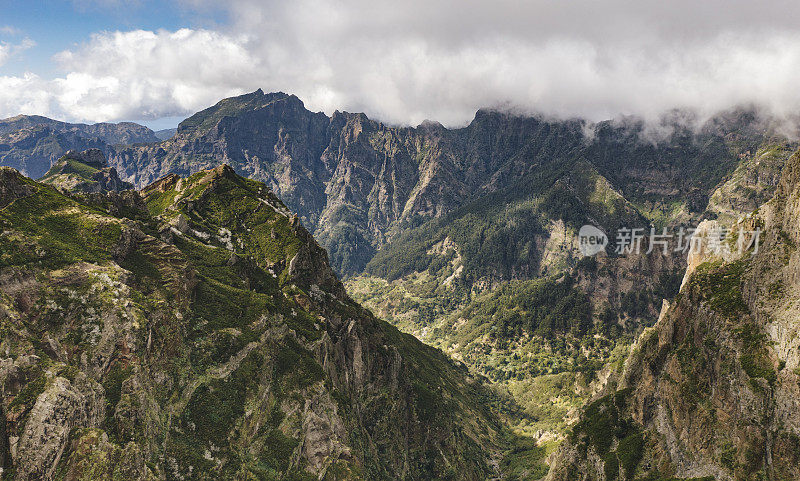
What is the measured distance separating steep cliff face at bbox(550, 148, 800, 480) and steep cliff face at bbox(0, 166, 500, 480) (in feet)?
220

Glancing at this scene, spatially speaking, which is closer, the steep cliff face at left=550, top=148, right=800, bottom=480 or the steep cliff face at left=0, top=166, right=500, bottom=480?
the steep cliff face at left=0, top=166, right=500, bottom=480

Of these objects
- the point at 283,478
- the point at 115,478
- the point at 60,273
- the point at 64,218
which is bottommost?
the point at 283,478

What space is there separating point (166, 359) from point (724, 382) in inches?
4262

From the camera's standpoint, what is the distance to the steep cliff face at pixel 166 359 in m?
48.2

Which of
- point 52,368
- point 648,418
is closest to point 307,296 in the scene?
point 52,368

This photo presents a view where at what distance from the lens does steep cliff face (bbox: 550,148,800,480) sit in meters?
69.2

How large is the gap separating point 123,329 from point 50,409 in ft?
62.5

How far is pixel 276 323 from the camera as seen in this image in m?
93.9

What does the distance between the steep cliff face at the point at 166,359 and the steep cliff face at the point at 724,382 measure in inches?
2642

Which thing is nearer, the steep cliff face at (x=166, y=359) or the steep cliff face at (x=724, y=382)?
the steep cliff face at (x=166, y=359)

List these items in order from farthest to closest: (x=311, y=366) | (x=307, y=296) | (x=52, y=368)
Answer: (x=307, y=296) < (x=311, y=366) < (x=52, y=368)

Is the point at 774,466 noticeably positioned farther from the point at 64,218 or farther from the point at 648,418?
the point at 64,218

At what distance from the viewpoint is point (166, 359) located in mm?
70062

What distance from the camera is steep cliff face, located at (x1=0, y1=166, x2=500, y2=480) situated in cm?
4825
